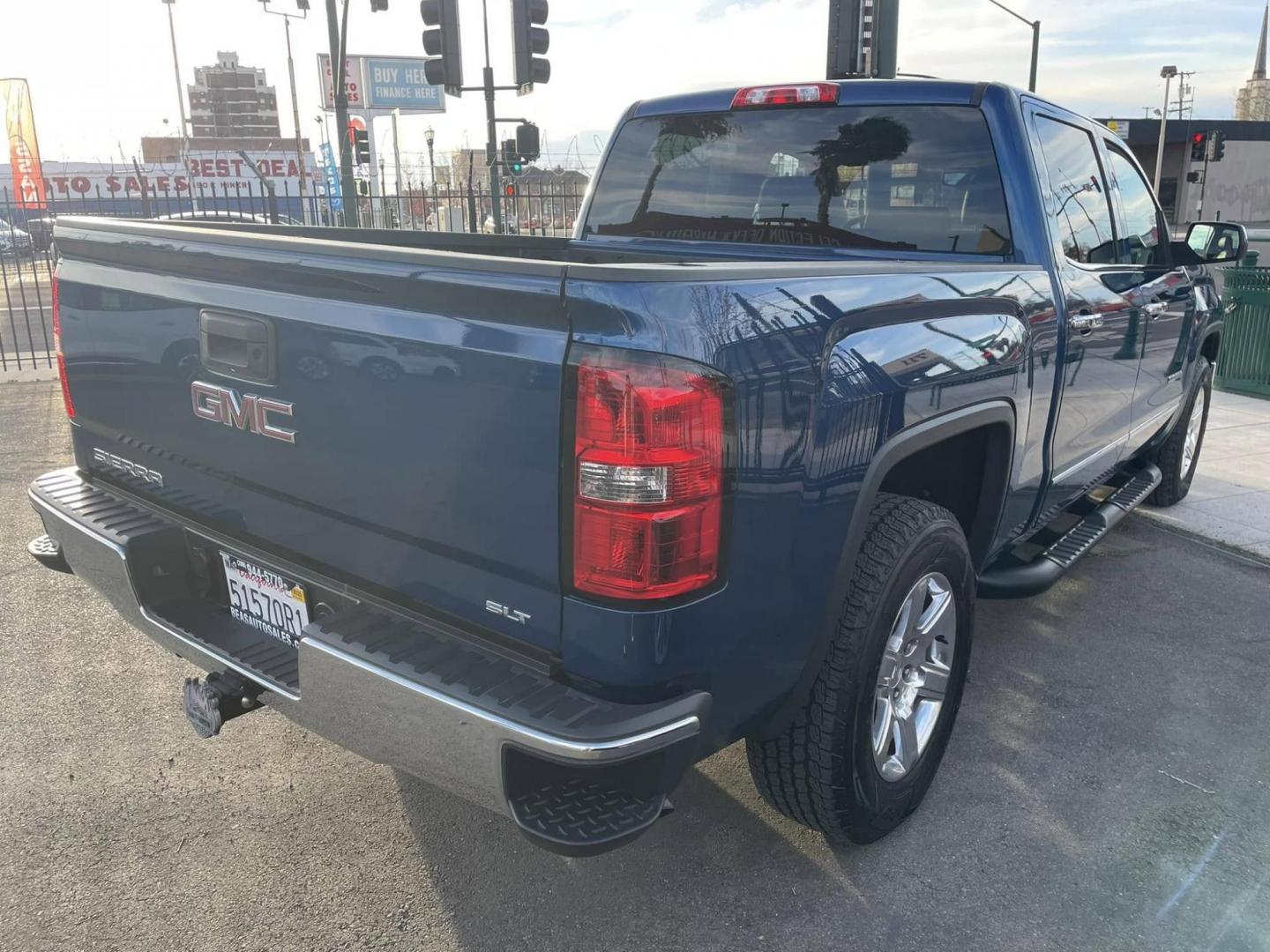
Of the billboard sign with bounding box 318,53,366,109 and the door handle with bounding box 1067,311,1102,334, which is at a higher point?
the billboard sign with bounding box 318,53,366,109

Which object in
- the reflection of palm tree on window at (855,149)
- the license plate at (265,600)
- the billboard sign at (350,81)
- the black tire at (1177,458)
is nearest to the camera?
the license plate at (265,600)

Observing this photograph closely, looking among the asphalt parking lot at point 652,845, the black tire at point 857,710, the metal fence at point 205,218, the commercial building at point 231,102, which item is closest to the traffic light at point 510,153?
the metal fence at point 205,218

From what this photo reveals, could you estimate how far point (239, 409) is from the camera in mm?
2449

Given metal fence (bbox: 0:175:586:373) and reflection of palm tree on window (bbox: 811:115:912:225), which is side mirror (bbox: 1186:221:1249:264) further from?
metal fence (bbox: 0:175:586:373)

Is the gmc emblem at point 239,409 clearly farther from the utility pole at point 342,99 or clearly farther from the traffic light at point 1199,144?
the traffic light at point 1199,144

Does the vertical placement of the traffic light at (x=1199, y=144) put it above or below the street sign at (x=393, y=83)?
below

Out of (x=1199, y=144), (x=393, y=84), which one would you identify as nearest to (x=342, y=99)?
(x=1199, y=144)

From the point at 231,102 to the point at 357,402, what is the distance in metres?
131

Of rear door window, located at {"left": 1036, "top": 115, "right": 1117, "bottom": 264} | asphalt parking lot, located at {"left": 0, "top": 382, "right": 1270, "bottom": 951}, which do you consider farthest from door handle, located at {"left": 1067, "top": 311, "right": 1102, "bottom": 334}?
asphalt parking lot, located at {"left": 0, "top": 382, "right": 1270, "bottom": 951}

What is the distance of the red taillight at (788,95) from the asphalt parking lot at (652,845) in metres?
2.26

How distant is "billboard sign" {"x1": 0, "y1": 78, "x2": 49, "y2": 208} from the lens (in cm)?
2375

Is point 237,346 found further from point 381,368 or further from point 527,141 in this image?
point 527,141

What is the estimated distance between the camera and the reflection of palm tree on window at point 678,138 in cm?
390

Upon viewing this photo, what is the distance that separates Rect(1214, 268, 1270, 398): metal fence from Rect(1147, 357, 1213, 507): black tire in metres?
3.72
